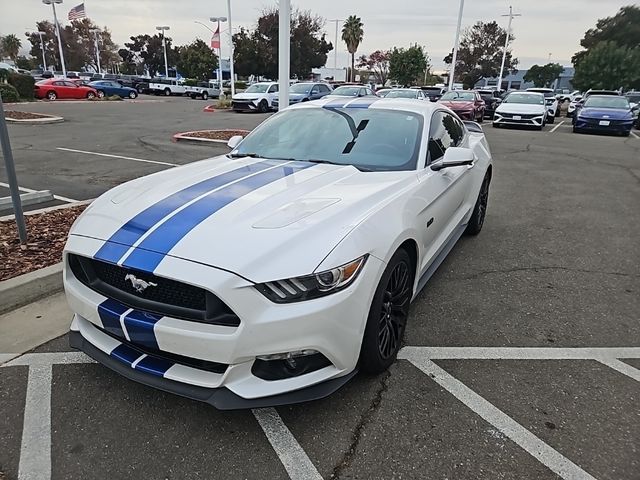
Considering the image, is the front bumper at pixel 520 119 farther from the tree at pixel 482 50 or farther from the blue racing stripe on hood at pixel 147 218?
the tree at pixel 482 50

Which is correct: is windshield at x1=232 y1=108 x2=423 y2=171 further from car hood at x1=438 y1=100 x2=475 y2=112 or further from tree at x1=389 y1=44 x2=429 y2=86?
tree at x1=389 y1=44 x2=429 y2=86

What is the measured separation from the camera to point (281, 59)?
9352mm

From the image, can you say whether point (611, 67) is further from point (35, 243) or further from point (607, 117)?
point (35, 243)

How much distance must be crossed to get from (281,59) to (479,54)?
56.5 meters

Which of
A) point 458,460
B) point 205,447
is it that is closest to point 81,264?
point 205,447

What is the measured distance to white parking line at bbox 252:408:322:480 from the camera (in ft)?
7.04

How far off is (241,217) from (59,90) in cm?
3320

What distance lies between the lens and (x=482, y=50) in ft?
190

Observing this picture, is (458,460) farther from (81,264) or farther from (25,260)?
(25,260)

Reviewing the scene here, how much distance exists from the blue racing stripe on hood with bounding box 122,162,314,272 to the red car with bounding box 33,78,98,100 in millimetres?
31971

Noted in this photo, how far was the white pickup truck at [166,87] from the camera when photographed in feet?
142

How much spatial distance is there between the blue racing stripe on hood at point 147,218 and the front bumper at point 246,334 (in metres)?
0.15

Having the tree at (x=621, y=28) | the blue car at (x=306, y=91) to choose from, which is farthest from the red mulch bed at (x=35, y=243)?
the tree at (x=621, y=28)

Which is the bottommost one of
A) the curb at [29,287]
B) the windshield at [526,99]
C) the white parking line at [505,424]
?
the white parking line at [505,424]
